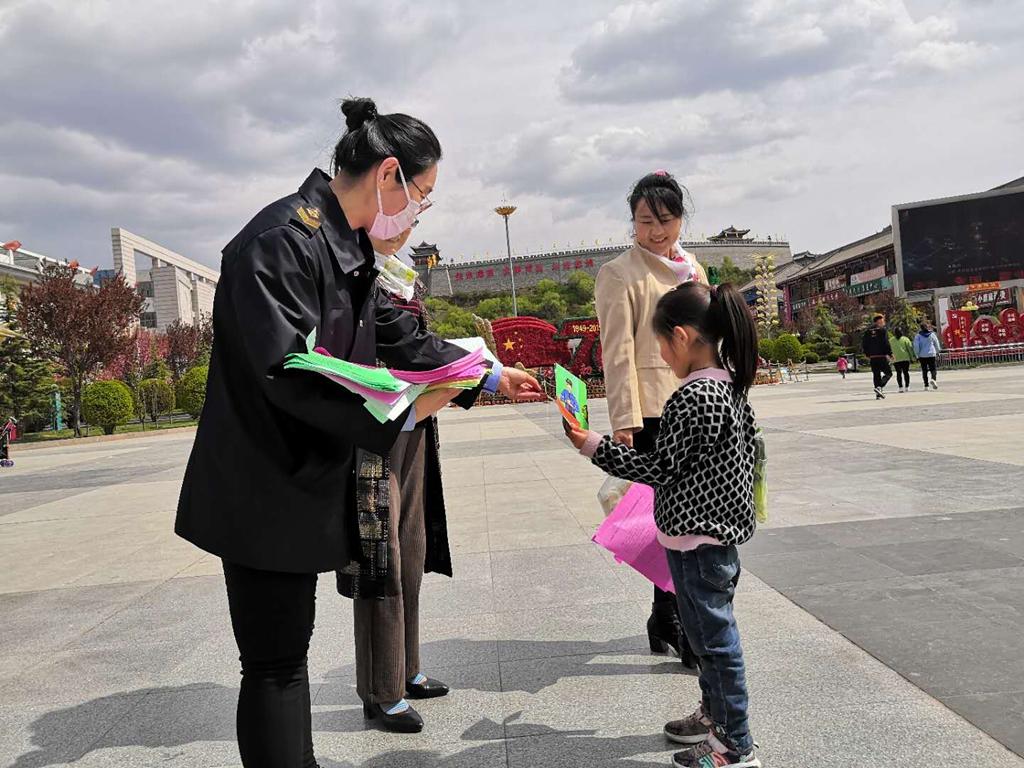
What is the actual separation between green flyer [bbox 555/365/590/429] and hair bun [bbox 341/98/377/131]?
32.0 inches

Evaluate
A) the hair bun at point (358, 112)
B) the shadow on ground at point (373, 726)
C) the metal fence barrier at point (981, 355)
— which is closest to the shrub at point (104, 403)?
the shadow on ground at point (373, 726)

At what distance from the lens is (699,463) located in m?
2.15

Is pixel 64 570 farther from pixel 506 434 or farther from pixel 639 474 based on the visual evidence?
pixel 506 434

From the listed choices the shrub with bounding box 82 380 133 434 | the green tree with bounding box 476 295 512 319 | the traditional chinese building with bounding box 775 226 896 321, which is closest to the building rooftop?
the traditional chinese building with bounding box 775 226 896 321

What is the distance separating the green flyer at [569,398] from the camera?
7.20ft

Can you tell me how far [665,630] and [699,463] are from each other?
3.72 ft

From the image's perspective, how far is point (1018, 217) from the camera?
34.4 metres

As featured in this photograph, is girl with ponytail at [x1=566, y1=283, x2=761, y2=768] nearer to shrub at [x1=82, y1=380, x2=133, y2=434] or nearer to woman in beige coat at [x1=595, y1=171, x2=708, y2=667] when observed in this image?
woman in beige coat at [x1=595, y1=171, x2=708, y2=667]

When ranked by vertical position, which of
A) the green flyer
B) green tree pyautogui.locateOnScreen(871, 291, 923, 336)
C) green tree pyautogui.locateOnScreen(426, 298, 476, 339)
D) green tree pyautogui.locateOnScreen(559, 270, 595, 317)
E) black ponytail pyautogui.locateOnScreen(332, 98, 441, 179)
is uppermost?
green tree pyautogui.locateOnScreen(559, 270, 595, 317)

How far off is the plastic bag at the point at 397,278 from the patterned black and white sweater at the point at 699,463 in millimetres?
879

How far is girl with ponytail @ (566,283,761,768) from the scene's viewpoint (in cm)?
210

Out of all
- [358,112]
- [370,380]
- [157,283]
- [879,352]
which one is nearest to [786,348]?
[879,352]

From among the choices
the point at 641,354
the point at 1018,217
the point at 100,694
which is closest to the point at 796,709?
the point at 641,354

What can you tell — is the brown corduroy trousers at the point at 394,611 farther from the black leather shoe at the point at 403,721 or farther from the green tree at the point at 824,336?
the green tree at the point at 824,336
